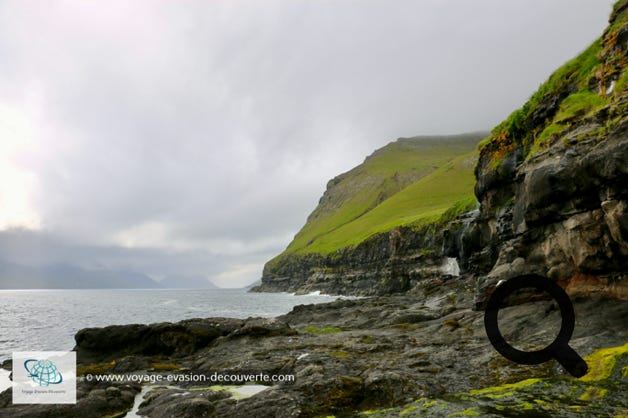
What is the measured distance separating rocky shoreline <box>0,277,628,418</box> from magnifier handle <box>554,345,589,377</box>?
0.36 m

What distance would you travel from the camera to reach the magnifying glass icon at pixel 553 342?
15.0m

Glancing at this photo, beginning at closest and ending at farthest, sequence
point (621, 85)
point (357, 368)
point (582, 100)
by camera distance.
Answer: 1. point (357, 368)
2. point (621, 85)
3. point (582, 100)

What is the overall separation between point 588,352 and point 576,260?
9.85m

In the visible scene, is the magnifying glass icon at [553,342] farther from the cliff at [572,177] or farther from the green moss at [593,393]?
the green moss at [593,393]

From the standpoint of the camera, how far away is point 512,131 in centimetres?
4709

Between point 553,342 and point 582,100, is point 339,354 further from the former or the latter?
point 582,100

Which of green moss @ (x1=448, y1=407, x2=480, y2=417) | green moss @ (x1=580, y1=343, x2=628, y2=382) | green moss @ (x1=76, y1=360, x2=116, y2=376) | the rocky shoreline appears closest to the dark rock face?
the rocky shoreline

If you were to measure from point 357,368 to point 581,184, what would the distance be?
17.0 meters

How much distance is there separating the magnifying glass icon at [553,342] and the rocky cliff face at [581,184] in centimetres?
84

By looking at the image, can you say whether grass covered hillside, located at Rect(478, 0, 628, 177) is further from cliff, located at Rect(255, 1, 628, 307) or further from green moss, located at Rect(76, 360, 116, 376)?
green moss, located at Rect(76, 360, 116, 376)

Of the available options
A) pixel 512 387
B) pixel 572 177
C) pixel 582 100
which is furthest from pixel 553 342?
pixel 582 100

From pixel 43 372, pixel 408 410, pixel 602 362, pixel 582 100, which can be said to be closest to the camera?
pixel 408 410

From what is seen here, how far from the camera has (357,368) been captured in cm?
1905

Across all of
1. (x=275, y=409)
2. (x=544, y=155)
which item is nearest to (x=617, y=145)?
(x=544, y=155)
